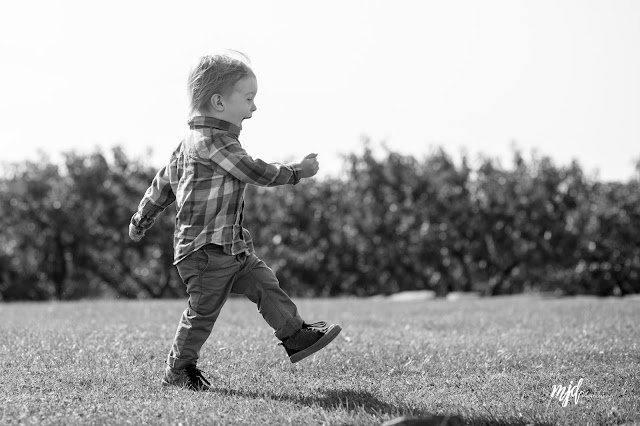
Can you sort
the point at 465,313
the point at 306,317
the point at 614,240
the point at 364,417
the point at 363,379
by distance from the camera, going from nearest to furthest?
the point at 364,417, the point at 363,379, the point at 306,317, the point at 465,313, the point at 614,240

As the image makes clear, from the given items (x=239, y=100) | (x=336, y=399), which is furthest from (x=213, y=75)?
(x=336, y=399)

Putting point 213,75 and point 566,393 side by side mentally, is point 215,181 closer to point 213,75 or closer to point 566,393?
point 213,75

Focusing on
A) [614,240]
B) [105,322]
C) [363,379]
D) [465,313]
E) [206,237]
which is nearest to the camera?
[206,237]

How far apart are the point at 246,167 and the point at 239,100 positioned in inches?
18.7

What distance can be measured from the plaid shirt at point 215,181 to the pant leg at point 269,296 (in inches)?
6.2

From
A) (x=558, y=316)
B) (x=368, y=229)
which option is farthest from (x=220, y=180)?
(x=368, y=229)

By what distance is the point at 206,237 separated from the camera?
16.7ft

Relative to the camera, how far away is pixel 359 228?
792 inches

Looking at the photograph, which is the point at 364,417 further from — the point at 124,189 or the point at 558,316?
the point at 124,189

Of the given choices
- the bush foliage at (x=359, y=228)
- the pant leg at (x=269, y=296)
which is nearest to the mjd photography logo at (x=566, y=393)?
the pant leg at (x=269, y=296)

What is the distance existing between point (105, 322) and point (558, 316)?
5.96 meters

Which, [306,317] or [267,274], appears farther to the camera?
[306,317]

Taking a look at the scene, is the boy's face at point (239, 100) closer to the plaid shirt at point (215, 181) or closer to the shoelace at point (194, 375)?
the plaid shirt at point (215, 181)

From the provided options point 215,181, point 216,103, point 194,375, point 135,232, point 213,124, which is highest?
point 216,103
